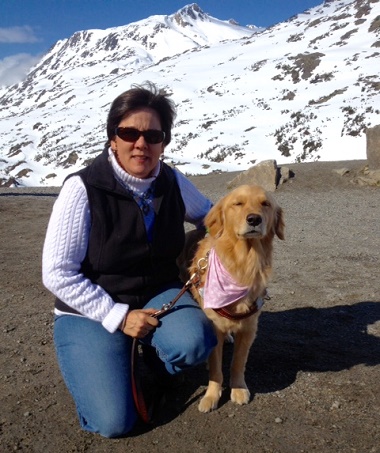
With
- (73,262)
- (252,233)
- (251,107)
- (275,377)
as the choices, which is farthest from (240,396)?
(251,107)

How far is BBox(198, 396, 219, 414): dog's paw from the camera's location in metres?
2.89

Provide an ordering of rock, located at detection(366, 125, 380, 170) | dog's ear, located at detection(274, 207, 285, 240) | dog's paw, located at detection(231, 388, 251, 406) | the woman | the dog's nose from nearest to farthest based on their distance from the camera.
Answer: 1. the woman
2. the dog's nose
3. dog's paw, located at detection(231, 388, 251, 406)
4. dog's ear, located at detection(274, 207, 285, 240)
5. rock, located at detection(366, 125, 380, 170)

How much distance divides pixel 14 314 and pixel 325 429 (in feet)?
9.56

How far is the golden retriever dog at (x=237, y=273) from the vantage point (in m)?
2.90

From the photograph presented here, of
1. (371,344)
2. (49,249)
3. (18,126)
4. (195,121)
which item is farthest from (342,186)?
(18,126)

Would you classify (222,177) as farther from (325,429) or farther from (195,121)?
(195,121)

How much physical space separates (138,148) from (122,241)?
556mm

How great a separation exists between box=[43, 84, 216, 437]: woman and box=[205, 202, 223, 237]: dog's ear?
230 millimetres

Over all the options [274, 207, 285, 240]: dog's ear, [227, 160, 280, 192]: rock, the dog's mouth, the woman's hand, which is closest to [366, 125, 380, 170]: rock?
[227, 160, 280, 192]: rock

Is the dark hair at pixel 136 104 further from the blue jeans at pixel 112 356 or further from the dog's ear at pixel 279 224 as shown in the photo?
the blue jeans at pixel 112 356

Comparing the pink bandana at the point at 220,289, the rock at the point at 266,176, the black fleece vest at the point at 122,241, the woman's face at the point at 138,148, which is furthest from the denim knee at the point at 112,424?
the rock at the point at 266,176

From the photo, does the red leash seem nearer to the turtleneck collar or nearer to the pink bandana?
the pink bandana

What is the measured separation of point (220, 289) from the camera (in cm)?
290

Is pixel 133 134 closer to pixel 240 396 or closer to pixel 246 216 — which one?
pixel 246 216
